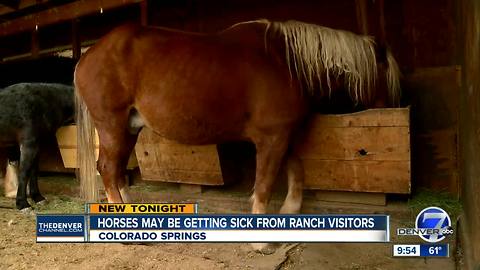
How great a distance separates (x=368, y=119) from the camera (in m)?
2.67

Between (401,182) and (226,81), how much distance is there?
1430 millimetres

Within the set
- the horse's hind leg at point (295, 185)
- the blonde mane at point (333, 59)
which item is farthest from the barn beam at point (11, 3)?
the horse's hind leg at point (295, 185)

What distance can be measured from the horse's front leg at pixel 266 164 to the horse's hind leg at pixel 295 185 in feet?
1.07

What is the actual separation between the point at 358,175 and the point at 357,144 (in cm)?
24

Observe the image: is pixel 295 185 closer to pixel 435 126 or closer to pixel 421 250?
pixel 421 250

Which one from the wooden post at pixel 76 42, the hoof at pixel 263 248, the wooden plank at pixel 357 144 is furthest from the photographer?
the wooden post at pixel 76 42

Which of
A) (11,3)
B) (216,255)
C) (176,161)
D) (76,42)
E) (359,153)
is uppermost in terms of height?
(11,3)

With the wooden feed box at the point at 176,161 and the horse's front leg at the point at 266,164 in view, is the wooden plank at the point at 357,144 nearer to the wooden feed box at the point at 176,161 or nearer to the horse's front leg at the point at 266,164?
the horse's front leg at the point at 266,164

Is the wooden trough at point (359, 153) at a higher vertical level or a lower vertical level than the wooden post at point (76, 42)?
lower

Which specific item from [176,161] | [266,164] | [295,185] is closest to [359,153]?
[295,185]

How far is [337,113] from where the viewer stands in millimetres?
2961

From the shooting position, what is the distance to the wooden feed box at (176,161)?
3.34 metres

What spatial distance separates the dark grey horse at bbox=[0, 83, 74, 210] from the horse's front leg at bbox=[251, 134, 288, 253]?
239 centimetres

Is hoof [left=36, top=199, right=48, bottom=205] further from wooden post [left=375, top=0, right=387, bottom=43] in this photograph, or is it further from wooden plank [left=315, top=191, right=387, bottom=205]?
wooden post [left=375, top=0, right=387, bottom=43]
